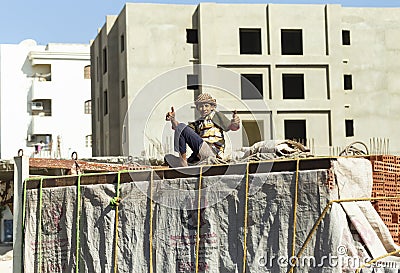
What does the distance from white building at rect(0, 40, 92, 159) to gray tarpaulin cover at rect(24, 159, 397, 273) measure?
47.4 metres

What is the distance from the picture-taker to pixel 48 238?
30.5ft

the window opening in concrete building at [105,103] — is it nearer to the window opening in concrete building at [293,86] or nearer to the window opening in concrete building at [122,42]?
the window opening in concrete building at [122,42]

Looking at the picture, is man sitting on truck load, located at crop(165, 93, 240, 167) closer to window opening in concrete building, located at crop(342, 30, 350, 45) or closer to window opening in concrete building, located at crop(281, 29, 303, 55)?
window opening in concrete building, located at crop(281, 29, 303, 55)

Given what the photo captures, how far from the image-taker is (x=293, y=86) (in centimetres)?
3878

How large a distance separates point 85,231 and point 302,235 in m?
2.78

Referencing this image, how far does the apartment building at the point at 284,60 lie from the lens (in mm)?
37156

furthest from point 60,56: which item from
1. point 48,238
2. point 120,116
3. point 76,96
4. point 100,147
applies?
point 48,238

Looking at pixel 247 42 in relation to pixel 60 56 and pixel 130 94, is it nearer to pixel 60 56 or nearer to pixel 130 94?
pixel 130 94

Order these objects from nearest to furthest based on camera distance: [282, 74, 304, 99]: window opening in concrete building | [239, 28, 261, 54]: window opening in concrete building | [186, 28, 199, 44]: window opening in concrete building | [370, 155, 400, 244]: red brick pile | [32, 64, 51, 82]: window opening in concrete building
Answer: [370, 155, 400, 244]: red brick pile → [186, 28, 199, 44]: window opening in concrete building → [239, 28, 261, 54]: window opening in concrete building → [282, 74, 304, 99]: window opening in concrete building → [32, 64, 51, 82]: window opening in concrete building

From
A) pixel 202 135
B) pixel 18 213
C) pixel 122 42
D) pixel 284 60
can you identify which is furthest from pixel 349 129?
pixel 18 213

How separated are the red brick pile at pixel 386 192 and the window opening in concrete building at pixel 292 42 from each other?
31.5 meters

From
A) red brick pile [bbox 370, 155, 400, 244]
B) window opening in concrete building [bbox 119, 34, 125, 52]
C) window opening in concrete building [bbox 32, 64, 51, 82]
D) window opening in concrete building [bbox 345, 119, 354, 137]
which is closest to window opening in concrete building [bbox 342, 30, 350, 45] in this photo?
window opening in concrete building [bbox 345, 119, 354, 137]

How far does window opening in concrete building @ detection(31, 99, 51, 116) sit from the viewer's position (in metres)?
57.0

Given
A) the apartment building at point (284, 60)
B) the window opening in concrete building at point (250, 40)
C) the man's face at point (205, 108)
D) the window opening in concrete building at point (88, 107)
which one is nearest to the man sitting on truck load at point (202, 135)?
the man's face at point (205, 108)
